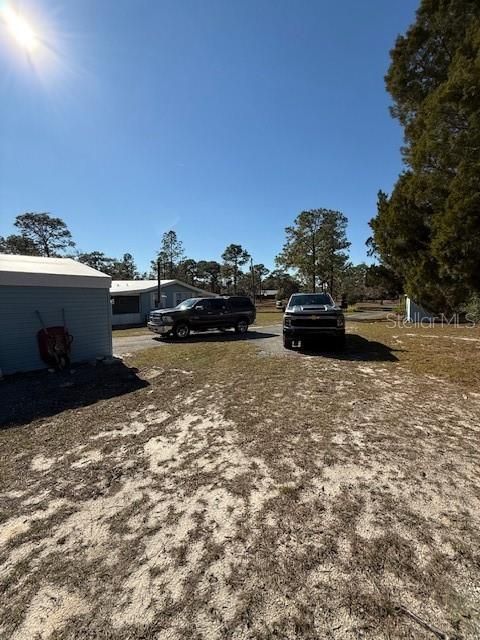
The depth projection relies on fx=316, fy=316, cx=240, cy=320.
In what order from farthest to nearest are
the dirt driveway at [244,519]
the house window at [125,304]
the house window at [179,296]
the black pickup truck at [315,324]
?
1. the house window at [179,296]
2. the house window at [125,304]
3. the black pickup truck at [315,324]
4. the dirt driveway at [244,519]

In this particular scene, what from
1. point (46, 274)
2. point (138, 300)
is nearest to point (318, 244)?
point (138, 300)

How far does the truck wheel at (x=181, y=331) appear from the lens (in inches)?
545

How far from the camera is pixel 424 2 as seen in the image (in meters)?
9.20

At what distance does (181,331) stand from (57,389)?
24.8ft

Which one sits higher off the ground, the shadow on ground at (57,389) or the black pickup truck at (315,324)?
the black pickup truck at (315,324)

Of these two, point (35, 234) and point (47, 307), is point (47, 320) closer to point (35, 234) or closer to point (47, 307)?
point (47, 307)

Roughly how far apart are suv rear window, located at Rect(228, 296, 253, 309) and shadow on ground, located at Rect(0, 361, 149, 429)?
7.84 metres

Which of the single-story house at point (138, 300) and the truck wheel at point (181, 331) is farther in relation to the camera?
the single-story house at point (138, 300)

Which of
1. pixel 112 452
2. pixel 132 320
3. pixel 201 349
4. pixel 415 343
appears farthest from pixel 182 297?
pixel 112 452

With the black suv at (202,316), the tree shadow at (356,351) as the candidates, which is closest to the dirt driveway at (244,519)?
the tree shadow at (356,351)

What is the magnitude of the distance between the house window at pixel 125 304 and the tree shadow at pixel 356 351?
19317 mm

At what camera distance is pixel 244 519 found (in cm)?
251

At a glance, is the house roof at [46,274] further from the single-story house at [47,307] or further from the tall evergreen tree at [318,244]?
the tall evergreen tree at [318,244]

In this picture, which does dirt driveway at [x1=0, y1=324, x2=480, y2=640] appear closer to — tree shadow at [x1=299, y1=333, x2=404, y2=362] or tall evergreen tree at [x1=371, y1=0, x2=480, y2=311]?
tree shadow at [x1=299, y1=333, x2=404, y2=362]
